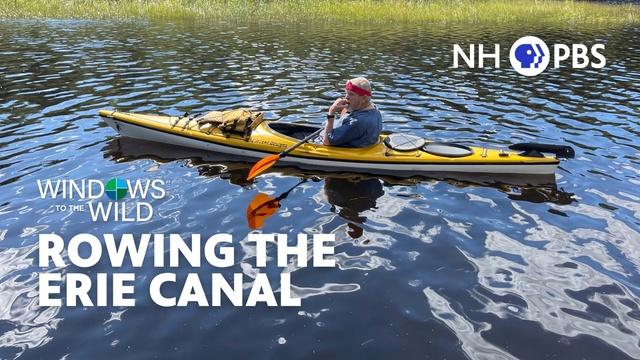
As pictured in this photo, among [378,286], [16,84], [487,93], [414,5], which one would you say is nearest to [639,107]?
[487,93]

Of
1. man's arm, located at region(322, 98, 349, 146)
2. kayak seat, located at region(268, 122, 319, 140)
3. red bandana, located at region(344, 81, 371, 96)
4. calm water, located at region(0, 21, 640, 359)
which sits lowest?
calm water, located at region(0, 21, 640, 359)

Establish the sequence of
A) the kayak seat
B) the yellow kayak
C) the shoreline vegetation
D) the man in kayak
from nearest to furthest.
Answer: the man in kayak, the yellow kayak, the kayak seat, the shoreline vegetation

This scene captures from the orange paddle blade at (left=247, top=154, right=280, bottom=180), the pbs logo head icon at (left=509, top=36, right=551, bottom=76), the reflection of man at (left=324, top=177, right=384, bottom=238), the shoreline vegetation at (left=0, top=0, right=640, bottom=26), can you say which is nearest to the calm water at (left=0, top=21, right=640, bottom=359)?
the reflection of man at (left=324, top=177, right=384, bottom=238)

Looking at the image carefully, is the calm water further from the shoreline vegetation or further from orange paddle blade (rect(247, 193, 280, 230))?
the shoreline vegetation

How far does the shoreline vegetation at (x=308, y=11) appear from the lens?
3072 centimetres

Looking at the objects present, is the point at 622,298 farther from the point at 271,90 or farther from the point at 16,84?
the point at 16,84

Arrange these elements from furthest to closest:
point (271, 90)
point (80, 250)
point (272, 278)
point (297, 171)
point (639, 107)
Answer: point (271, 90), point (639, 107), point (297, 171), point (80, 250), point (272, 278)

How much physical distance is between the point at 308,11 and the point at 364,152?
2534 cm

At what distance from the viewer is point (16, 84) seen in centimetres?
1488

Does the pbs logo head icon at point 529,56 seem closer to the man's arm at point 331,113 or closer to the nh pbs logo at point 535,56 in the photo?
the nh pbs logo at point 535,56

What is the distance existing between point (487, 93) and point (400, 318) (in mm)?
11303

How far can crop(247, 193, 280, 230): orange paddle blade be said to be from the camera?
715 centimetres

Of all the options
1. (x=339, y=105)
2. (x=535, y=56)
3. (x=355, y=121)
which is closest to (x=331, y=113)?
(x=339, y=105)

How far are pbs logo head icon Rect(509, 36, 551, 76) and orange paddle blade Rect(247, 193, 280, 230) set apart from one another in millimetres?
13363
